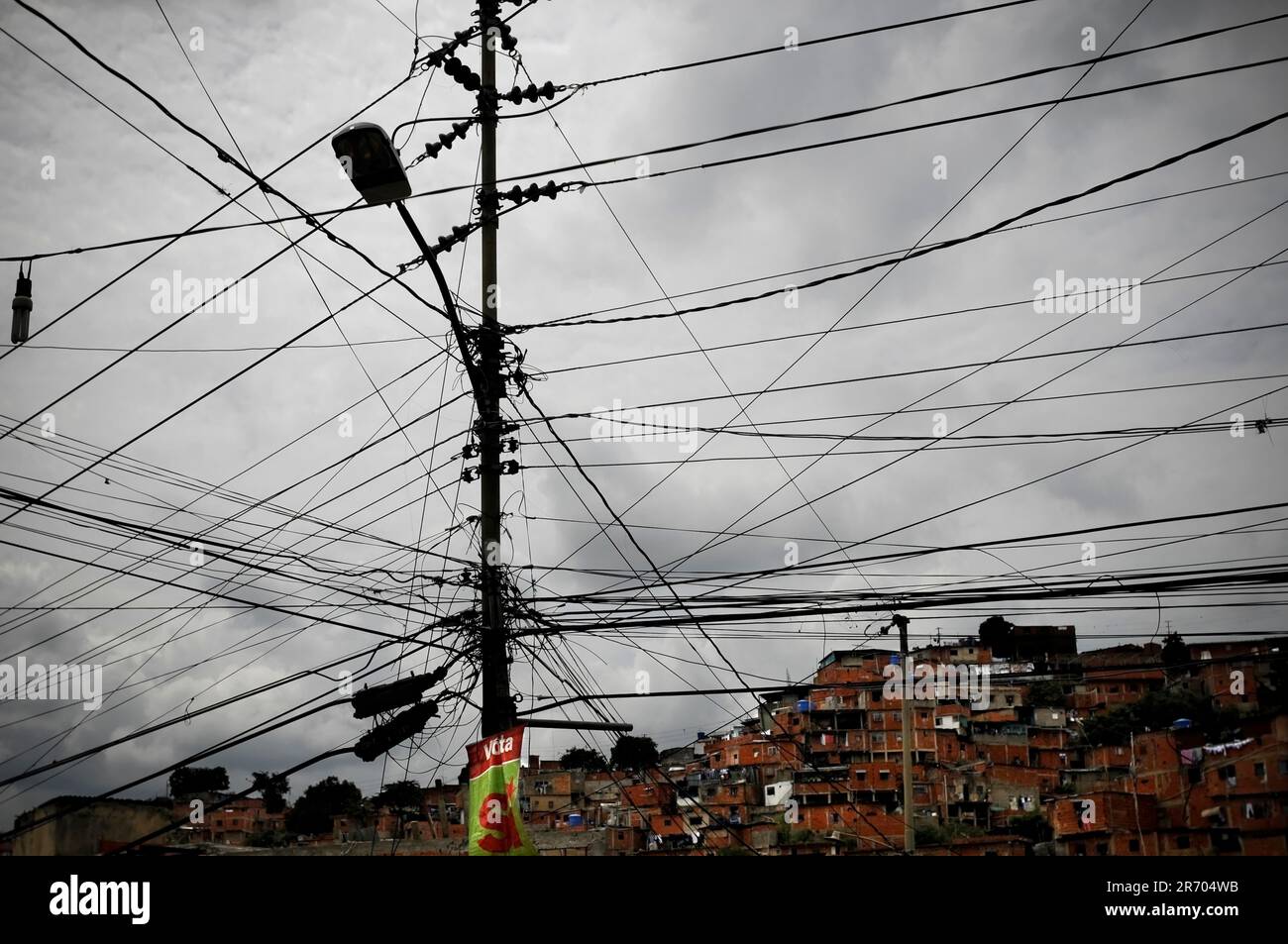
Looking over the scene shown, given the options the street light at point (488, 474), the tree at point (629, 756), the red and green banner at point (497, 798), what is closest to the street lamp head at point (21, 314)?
the street light at point (488, 474)

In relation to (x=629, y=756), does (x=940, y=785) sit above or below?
below

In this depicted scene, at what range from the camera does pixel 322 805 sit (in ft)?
295

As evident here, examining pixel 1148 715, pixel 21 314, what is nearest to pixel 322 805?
pixel 1148 715

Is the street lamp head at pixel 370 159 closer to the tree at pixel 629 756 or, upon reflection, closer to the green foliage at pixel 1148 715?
the tree at pixel 629 756

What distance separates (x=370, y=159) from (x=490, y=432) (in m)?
6.22

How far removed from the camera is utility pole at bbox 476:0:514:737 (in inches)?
485

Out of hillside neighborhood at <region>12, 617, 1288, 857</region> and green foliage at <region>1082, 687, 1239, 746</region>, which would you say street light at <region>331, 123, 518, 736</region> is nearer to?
hillside neighborhood at <region>12, 617, 1288, 857</region>

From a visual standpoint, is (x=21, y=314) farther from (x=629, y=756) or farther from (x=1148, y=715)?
(x=1148, y=715)

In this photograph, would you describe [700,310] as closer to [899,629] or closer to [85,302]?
[85,302]

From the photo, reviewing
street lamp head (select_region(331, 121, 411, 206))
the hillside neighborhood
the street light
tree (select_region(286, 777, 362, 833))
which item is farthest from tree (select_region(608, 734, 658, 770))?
tree (select_region(286, 777, 362, 833))

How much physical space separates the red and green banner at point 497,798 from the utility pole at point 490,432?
104cm

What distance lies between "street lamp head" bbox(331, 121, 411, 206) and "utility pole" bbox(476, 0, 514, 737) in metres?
5.85
